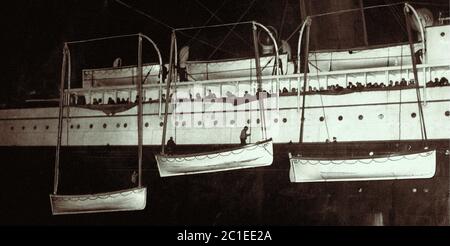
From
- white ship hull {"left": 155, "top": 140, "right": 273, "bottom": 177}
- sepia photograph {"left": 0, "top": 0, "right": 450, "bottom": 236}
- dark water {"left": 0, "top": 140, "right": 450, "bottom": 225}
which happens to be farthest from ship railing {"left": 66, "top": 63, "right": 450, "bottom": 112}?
white ship hull {"left": 155, "top": 140, "right": 273, "bottom": 177}

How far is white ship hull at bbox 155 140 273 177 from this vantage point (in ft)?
29.2

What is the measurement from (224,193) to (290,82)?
11.4 ft

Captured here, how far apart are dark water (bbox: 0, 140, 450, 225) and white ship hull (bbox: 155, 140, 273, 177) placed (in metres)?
1.18

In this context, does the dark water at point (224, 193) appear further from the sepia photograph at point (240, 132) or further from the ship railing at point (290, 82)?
the ship railing at point (290, 82)

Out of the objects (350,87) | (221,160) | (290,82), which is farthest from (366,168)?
(290,82)

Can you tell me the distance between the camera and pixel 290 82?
1071cm

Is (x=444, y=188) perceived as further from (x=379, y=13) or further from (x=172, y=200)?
(x=379, y=13)

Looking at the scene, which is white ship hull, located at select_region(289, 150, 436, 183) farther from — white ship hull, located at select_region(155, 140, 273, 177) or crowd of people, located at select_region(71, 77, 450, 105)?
crowd of people, located at select_region(71, 77, 450, 105)

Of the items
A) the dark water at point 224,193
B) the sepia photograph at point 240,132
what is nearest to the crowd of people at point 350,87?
the sepia photograph at point 240,132

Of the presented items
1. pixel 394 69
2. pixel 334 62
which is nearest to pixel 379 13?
pixel 334 62

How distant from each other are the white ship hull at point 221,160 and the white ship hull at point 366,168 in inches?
27.5

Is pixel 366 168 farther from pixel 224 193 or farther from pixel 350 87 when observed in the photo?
pixel 224 193

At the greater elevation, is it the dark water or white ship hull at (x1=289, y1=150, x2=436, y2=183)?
white ship hull at (x1=289, y1=150, x2=436, y2=183)

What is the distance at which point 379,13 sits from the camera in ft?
49.4
